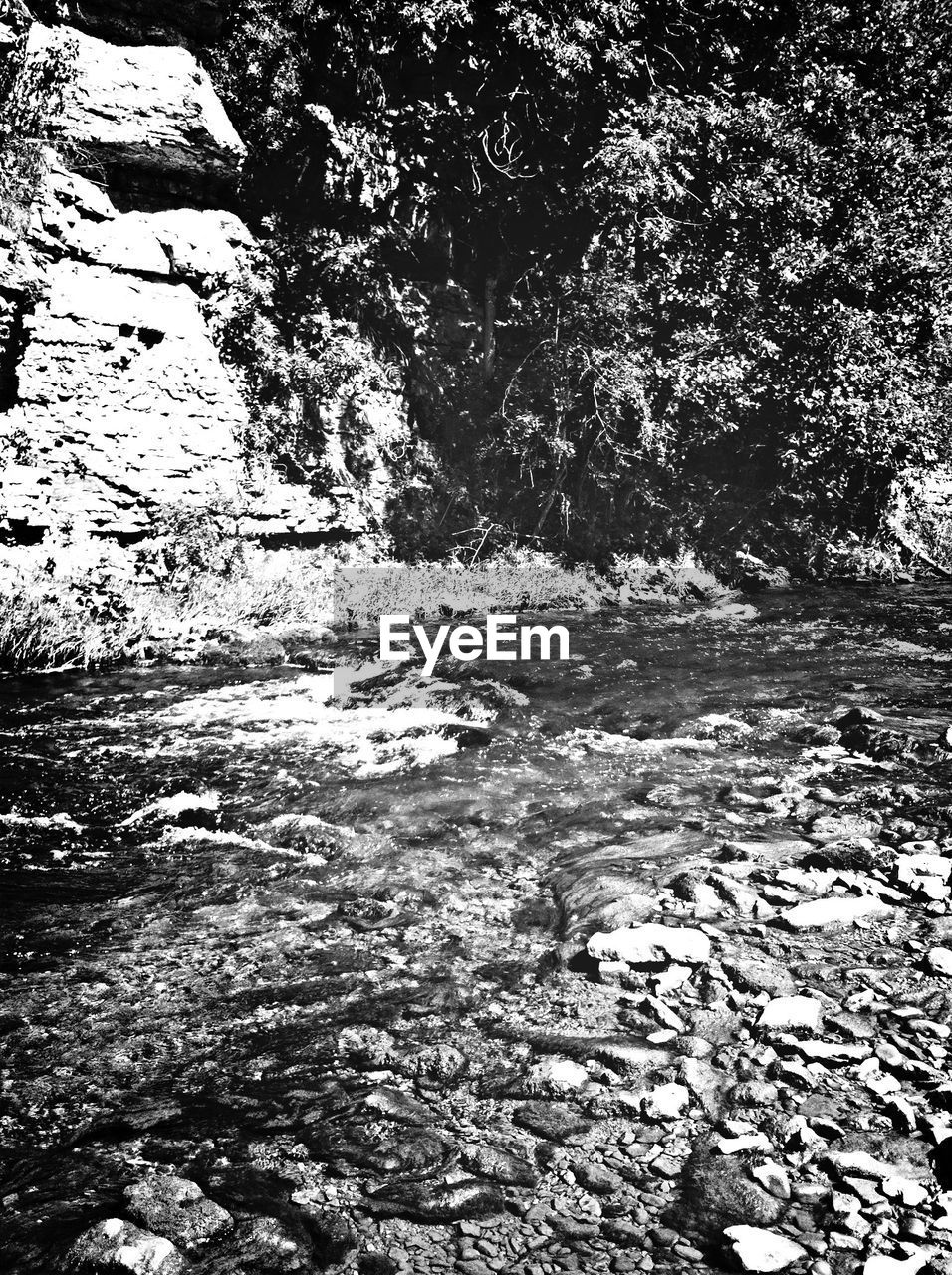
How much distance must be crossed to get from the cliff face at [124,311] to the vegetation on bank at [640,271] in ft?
4.69

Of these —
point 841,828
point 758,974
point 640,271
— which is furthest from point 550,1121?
point 640,271

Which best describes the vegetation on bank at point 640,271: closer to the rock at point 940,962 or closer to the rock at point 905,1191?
the rock at point 940,962

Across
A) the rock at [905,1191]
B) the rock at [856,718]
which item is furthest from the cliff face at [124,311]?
the rock at [905,1191]

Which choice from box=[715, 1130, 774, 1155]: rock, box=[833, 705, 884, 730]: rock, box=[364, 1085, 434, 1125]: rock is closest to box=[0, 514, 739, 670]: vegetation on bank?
box=[833, 705, 884, 730]: rock

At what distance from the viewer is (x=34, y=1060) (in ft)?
8.93

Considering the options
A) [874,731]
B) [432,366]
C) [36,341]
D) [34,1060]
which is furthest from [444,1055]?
[432,366]

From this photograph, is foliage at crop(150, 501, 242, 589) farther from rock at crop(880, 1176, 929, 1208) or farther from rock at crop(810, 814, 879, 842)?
rock at crop(880, 1176, 929, 1208)

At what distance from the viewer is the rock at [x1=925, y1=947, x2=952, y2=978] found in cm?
305

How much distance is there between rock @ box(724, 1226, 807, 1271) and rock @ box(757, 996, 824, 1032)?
2.81 ft

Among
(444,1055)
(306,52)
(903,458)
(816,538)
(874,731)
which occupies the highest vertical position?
(306,52)

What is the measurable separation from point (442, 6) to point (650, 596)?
926cm

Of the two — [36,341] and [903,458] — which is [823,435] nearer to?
[903,458]

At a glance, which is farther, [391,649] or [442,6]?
[442,6]

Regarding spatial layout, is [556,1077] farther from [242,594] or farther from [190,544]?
[190,544]
